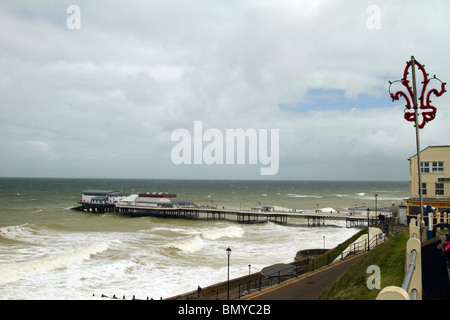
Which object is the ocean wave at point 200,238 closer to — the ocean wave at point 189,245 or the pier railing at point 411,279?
the ocean wave at point 189,245

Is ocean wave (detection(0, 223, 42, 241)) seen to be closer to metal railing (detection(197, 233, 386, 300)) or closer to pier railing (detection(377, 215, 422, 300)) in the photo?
metal railing (detection(197, 233, 386, 300))

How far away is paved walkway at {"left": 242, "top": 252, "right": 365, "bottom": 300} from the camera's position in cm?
1780

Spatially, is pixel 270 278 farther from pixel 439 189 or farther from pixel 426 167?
pixel 426 167

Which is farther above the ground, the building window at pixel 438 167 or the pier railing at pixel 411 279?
the building window at pixel 438 167

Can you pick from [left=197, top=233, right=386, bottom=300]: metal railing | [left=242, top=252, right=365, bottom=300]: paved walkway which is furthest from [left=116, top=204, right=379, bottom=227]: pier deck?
[left=242, top=252, right=365, bottom=300]: paved walkway

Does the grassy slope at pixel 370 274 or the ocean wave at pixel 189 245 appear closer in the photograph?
the grassy slope at pixel 370 274

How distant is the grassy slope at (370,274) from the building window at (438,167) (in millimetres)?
14526

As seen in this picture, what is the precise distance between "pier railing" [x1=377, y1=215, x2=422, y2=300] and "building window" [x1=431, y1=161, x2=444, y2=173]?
20.8 m

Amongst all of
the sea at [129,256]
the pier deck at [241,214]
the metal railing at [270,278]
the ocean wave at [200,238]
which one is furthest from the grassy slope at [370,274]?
the pier deck at [241,214]

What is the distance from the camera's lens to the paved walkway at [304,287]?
1780 cm

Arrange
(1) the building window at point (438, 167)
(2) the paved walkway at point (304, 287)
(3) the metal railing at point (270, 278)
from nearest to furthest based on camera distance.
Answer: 1. (2) the paved walkway at point (304, 287)
2. (3) the metal railing at point (270, 278)
3. (1) the building window at point (438, 167)
